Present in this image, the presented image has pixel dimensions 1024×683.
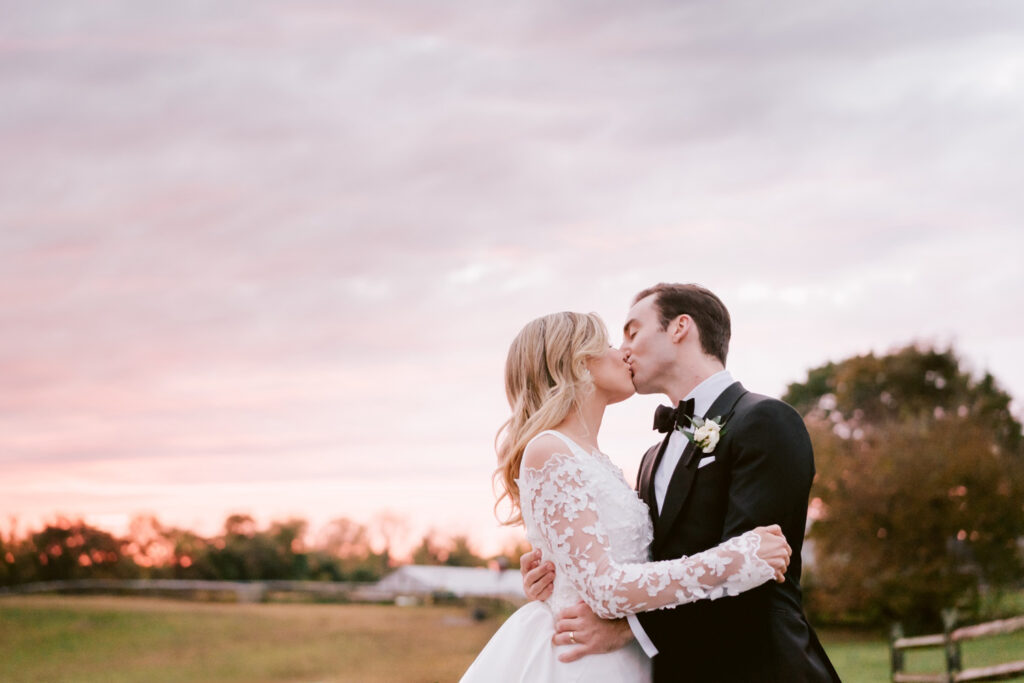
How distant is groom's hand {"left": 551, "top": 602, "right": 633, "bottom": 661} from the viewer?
12.1 ft

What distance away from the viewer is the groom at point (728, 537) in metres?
3.47

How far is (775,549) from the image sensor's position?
11.0 feet

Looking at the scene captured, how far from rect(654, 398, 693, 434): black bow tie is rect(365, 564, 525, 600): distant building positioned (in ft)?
136

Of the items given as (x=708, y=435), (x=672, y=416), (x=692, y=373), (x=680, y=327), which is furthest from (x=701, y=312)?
(x=708, y=435)

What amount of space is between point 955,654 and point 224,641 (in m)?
38.4

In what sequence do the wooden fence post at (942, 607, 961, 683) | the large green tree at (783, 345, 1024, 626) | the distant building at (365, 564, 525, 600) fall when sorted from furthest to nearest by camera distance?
the distant building at (365, 564, 525, 600)
the large green tree at (783, 345, 1024, 626)
the wooden fence post at (942, 607, 961, 683)

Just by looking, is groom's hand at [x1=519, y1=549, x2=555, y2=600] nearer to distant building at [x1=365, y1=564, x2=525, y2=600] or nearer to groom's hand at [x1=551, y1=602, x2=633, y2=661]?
groom's hand at [x1=551, y1=602, x2=633, y2=661]

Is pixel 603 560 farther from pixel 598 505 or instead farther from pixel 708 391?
pixel 708 391

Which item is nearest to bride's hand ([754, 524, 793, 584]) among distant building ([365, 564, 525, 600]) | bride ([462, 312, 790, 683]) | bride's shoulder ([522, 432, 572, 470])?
bride ([462, 312, 790, 683])

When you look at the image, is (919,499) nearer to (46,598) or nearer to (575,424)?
(575,424)

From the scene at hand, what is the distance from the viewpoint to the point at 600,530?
12.0ft

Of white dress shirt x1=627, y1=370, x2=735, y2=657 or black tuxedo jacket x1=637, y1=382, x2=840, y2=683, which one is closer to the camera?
black tuxedo jacket x1=637, y1=382, x2=840, y2=683

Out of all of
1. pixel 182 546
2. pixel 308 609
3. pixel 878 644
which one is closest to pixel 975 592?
pixel 878 644

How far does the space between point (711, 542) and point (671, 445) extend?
0.61 meters
